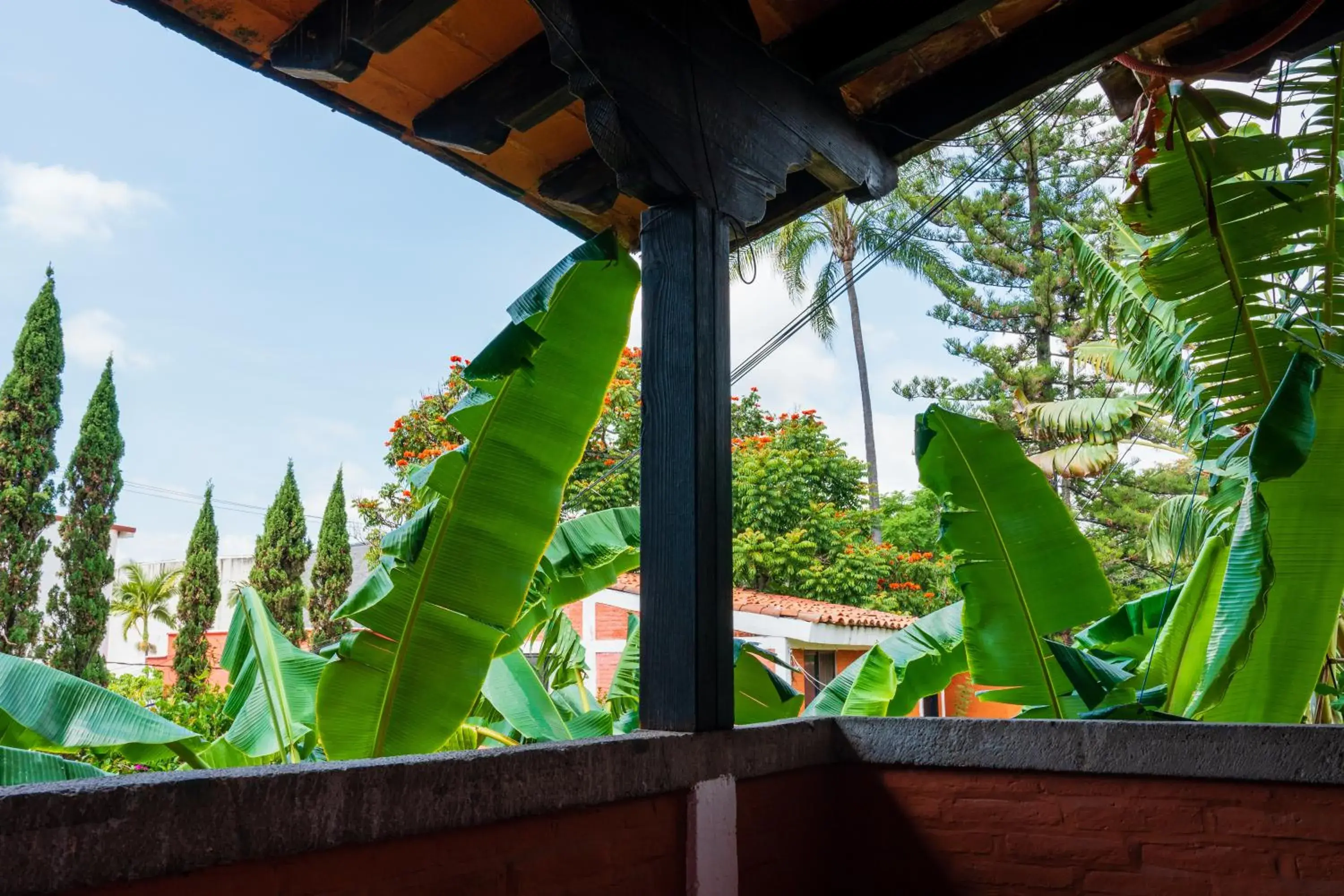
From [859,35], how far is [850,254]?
16.0 meters

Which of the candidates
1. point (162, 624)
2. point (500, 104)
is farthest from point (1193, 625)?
point (162, 624)

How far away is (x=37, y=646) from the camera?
440 inches

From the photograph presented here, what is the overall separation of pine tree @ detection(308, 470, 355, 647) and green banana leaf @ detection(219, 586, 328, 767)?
9767mm

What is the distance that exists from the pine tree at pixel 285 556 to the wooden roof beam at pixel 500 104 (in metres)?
11.2

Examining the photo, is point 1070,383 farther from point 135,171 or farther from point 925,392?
point 135,171

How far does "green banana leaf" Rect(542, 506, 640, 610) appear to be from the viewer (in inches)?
133

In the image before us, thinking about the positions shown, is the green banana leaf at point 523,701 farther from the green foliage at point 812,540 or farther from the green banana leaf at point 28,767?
the green foliage at point 812,540

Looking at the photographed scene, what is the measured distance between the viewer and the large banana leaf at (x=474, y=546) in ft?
7.87

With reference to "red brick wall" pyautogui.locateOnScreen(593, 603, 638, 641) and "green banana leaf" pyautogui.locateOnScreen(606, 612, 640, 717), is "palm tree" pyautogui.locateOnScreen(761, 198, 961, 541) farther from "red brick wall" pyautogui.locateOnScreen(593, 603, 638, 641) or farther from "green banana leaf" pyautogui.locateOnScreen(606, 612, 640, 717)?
"green banana leaf" pyautogui.locateOnScreen(606, 612, 640, 717)

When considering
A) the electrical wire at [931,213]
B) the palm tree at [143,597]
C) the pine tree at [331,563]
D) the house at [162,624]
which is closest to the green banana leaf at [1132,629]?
the electrical wire at [931,213]

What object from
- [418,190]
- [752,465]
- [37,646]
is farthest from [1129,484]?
[418,190]

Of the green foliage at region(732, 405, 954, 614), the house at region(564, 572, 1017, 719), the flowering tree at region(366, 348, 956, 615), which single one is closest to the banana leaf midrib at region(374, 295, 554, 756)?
the house at region(564, 572, 1017, 719)

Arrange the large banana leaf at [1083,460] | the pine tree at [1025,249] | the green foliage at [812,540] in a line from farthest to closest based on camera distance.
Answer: the pine tree at [1025,249] → the green foliage at [812,540] → the large banana leaf at [1083,460]

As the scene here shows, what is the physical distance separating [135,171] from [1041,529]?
50826mm
